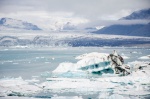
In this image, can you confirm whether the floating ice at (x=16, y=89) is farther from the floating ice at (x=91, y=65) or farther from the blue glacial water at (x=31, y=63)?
the floating ice at (x=91, y=65)

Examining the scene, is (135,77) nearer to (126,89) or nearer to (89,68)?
(126,89)

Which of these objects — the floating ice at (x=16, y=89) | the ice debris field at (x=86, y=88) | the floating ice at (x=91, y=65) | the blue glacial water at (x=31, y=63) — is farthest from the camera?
the blue glacial water at (x=31, y=63)

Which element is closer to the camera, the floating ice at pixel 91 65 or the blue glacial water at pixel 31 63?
the floating ice at pixel 91 65

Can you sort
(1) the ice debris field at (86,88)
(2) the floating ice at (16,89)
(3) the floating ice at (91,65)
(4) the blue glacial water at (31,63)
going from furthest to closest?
1. (4) the blue glacial water at (31,63)
2. (3) the floating ice at (91,65)
3. (2) the floating ice at (16,89)
4. (1) the ice debris field at (86,88)

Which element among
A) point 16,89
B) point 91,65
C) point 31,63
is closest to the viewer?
point 16,89

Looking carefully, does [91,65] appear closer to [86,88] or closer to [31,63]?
[86,88]

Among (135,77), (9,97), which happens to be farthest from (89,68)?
(9,97)

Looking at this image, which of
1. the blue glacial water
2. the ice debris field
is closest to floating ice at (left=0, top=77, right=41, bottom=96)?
the ice debris field

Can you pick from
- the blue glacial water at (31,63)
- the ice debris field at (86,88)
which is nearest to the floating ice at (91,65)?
the blue glacial water at (31,63)

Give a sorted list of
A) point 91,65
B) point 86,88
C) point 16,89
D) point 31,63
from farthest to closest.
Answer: point 31,63 < point 91,65 < point 86,88 < point 16,89

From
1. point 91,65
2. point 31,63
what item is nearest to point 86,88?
point 91,65

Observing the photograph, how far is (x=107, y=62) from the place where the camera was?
25922 millimetres

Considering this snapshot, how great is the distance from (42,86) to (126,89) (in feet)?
19.4

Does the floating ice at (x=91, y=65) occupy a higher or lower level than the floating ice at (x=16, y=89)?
higher
